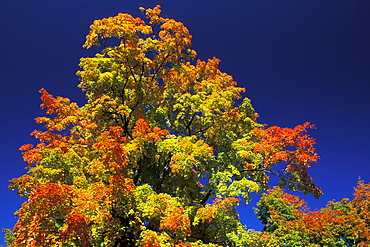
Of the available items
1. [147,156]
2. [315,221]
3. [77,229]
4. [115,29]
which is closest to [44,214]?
[77,229]

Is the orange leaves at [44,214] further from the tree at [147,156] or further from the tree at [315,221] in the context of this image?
the tree at [315,221]

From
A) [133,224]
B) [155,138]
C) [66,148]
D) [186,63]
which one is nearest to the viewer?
[133,224]

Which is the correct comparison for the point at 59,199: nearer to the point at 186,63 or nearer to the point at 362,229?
the point at 186,63

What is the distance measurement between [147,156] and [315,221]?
59.0 feet

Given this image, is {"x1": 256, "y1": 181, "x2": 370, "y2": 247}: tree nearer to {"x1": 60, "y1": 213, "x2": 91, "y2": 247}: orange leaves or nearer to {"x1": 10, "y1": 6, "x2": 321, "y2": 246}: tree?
{"x1": 10, "y1": 6, "x2": 321, "y2": 246}: tree

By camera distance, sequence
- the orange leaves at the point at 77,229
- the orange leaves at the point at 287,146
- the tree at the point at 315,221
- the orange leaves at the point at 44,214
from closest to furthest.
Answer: the orange leaves at the point at 44,214, the orange leaves at the point at 77,229, the orange leaves at the point at 287,146, the tree at the point at 315,221

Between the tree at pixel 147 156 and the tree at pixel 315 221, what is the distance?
11.2m

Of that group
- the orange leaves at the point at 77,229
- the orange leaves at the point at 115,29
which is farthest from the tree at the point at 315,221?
the orange leaves at the point at 115,29

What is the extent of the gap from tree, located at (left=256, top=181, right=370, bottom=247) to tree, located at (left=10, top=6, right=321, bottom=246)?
11182mm

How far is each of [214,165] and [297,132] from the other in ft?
13.3

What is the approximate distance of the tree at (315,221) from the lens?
74.9 feet

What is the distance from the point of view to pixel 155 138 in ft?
36.9

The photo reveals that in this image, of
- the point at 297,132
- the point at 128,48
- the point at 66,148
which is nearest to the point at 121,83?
the point at 128,48

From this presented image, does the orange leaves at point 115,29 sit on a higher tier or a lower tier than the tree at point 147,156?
higher
